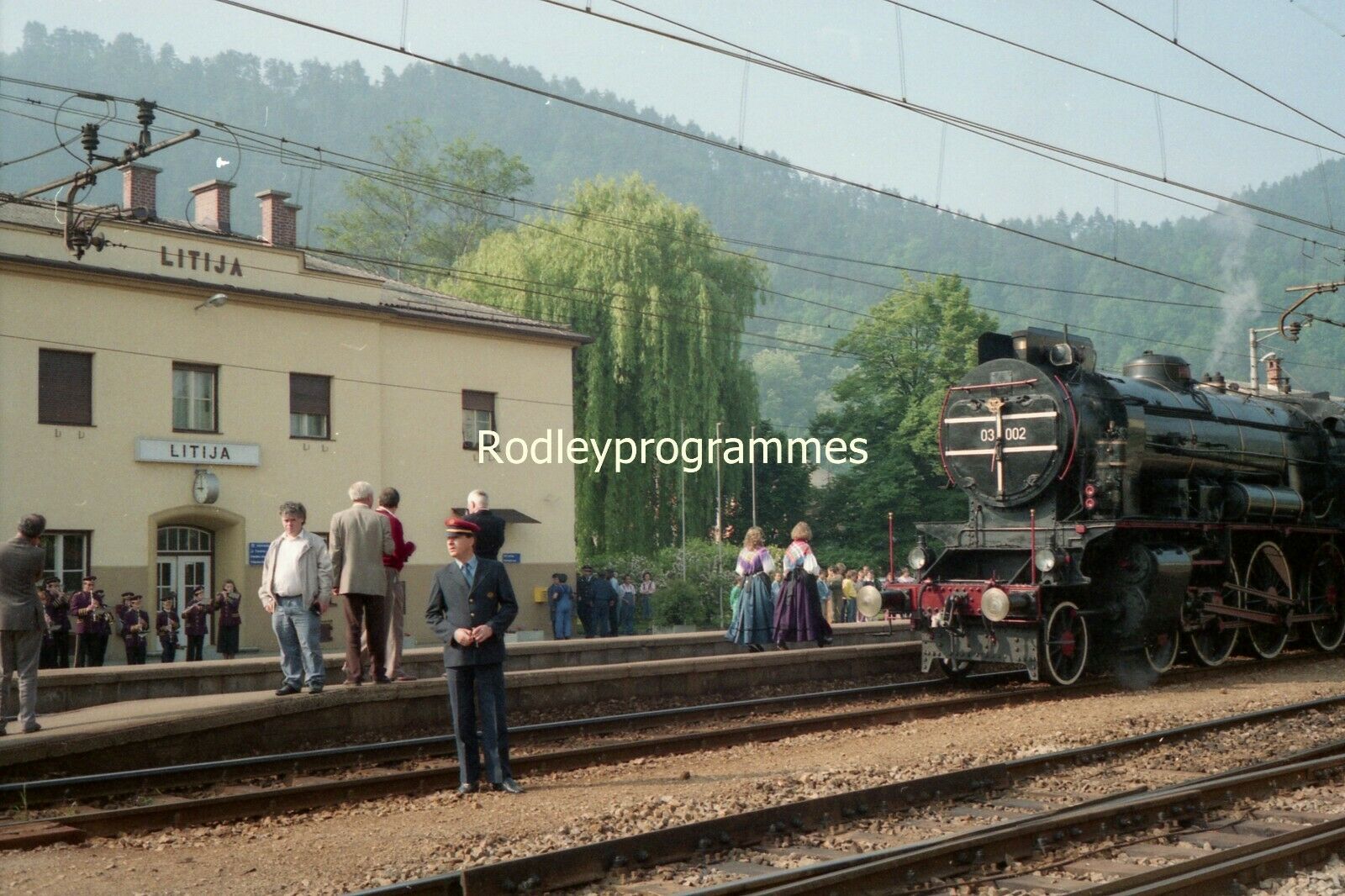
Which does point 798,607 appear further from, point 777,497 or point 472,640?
point 777,497

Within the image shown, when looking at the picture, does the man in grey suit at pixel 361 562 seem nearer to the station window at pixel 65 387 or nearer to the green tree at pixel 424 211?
the station window at pixel 65 387

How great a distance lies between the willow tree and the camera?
125 ft

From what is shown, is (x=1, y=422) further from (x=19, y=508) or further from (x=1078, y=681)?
(x=1078, y=681)

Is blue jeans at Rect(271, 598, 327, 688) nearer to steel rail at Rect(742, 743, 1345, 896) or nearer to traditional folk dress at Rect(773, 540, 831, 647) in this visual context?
steel rail at Rect(742, 743, 1345, 896)

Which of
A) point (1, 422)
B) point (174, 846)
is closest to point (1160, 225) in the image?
point (1, 422)

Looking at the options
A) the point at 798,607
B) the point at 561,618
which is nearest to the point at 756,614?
the point at 798,607

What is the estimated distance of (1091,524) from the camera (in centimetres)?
1435

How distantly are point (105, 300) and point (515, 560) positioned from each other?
37.9 ft

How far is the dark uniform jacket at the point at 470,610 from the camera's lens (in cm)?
877

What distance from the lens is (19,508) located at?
23656 millimetres

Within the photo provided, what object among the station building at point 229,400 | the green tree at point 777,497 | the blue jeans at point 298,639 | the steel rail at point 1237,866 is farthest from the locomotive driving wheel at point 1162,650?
the green tree at point 777,497

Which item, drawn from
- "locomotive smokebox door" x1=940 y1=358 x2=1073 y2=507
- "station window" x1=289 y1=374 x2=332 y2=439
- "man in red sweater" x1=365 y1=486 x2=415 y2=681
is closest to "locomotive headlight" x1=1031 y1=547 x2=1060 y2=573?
"locomotive smokebox door" x1=940 y1=358 x2=1073 y2=507

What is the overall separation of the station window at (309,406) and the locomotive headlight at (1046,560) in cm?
1880

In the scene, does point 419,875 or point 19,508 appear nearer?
point 419,875
